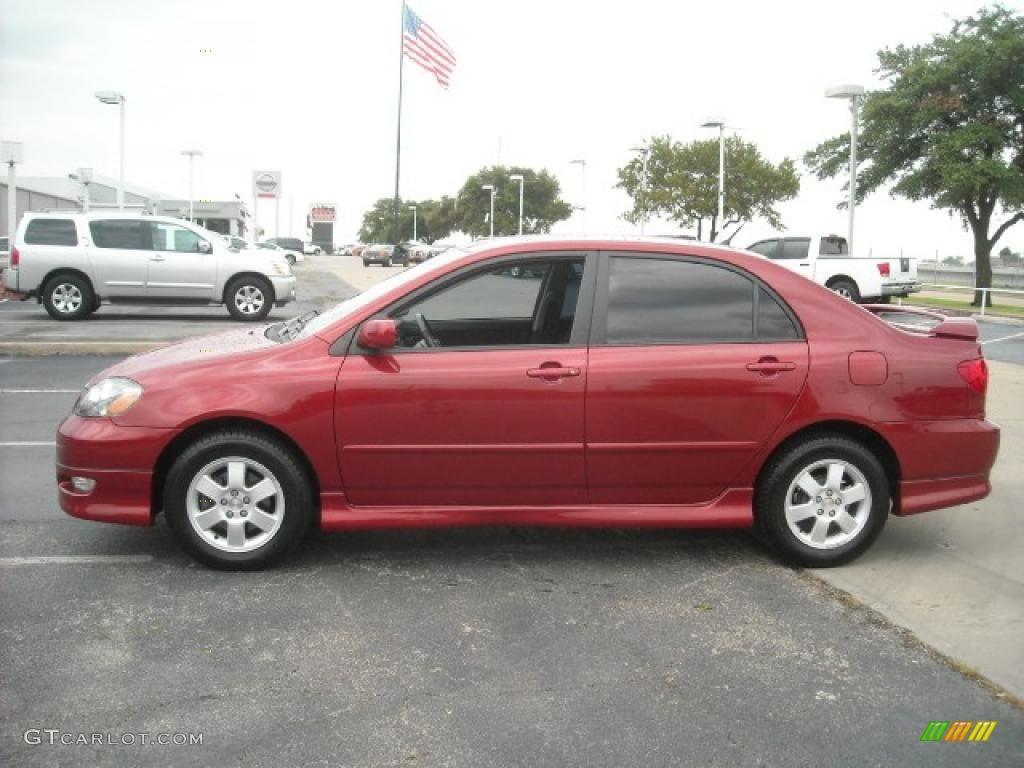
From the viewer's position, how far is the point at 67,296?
1788cm

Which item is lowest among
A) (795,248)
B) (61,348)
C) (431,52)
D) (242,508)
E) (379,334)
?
(242,508)

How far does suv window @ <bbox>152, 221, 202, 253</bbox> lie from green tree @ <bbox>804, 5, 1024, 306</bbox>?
2471 cm

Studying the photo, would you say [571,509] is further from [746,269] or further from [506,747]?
[506,747]

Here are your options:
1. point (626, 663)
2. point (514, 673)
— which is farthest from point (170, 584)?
point (626, 663)

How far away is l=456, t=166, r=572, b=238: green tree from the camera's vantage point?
277ft

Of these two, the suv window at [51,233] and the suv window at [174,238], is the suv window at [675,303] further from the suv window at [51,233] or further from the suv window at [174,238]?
the suv window at [51,233]

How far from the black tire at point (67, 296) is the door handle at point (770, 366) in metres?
15.4

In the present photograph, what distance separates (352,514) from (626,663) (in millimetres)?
1553

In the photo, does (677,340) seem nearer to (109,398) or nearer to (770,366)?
(770,366)

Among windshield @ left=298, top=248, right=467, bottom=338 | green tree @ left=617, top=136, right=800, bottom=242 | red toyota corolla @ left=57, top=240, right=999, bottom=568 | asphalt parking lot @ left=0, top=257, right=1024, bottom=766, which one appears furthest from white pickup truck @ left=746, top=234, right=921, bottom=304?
green tree @ left=617, top=136, right=800, bottom=242

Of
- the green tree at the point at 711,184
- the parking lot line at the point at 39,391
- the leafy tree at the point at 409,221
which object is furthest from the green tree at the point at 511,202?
the parking lot line at the point at 39,391

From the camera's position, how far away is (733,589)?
4.81m

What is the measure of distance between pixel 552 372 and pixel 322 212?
125225 millimetres

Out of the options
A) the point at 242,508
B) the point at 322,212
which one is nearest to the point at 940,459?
the point at 242,508
